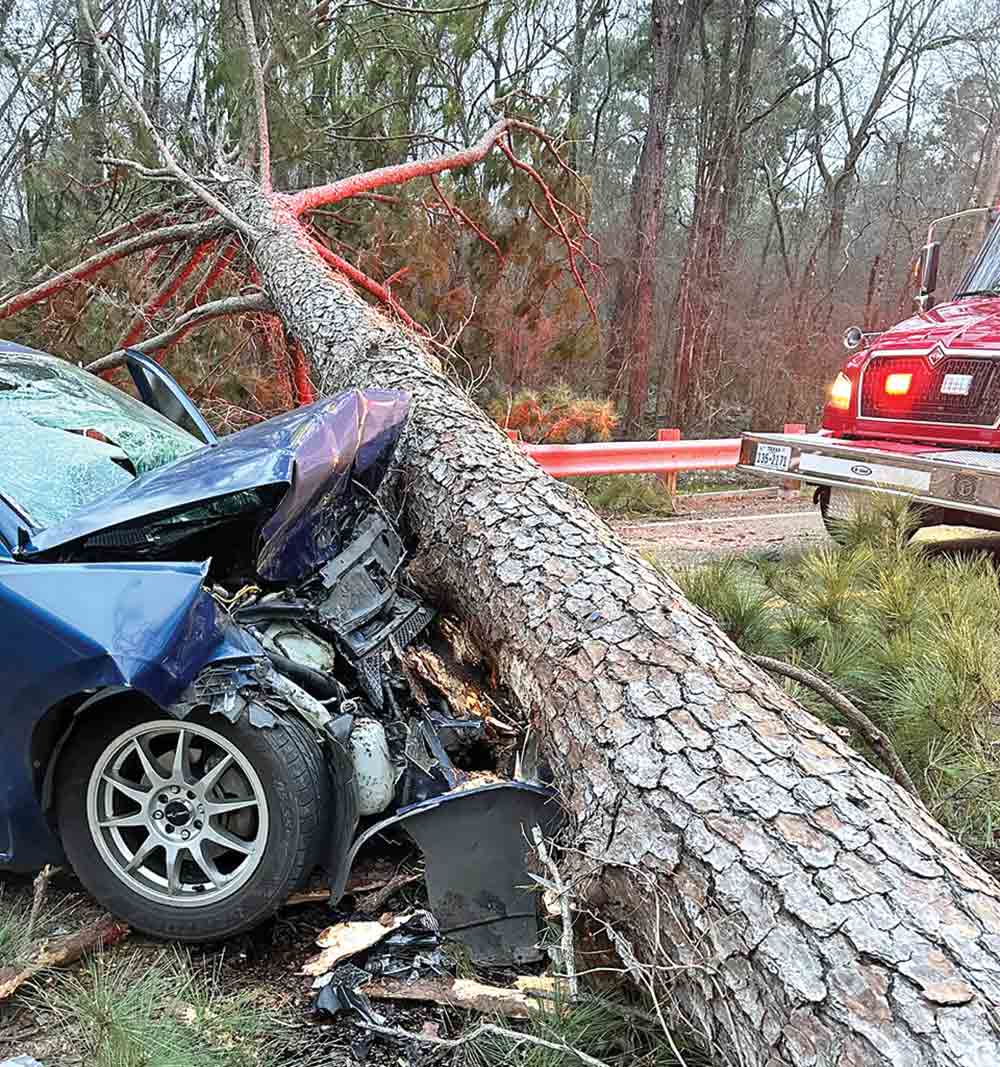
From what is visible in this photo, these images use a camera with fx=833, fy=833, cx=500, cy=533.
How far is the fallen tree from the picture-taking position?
1.37 metres

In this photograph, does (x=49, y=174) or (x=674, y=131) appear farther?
(x=674, y=131)

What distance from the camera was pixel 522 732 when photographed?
9.34 ft

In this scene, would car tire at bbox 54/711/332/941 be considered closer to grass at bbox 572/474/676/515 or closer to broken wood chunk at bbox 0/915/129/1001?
broken wood chunk at bbox 0/915/129/1001

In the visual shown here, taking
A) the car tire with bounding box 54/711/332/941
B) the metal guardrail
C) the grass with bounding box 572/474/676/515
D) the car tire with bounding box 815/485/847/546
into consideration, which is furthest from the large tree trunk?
the grass with bounding box 572/474/676/515

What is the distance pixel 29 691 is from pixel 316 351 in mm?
3109

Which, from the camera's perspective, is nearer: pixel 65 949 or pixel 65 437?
pixel 65 949

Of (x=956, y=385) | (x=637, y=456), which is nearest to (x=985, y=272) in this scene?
(x=956, y=385)

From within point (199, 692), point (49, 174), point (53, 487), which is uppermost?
point (49, 174)

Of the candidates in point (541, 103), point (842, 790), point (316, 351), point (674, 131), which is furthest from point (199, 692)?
point (674, 131)

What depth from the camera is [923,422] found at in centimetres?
504

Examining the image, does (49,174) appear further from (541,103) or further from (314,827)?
(314,827)

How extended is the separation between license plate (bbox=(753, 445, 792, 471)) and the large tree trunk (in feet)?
9.86

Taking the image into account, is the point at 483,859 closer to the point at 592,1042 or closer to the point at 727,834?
the point at 592,1042

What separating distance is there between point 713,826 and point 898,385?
4.29m
